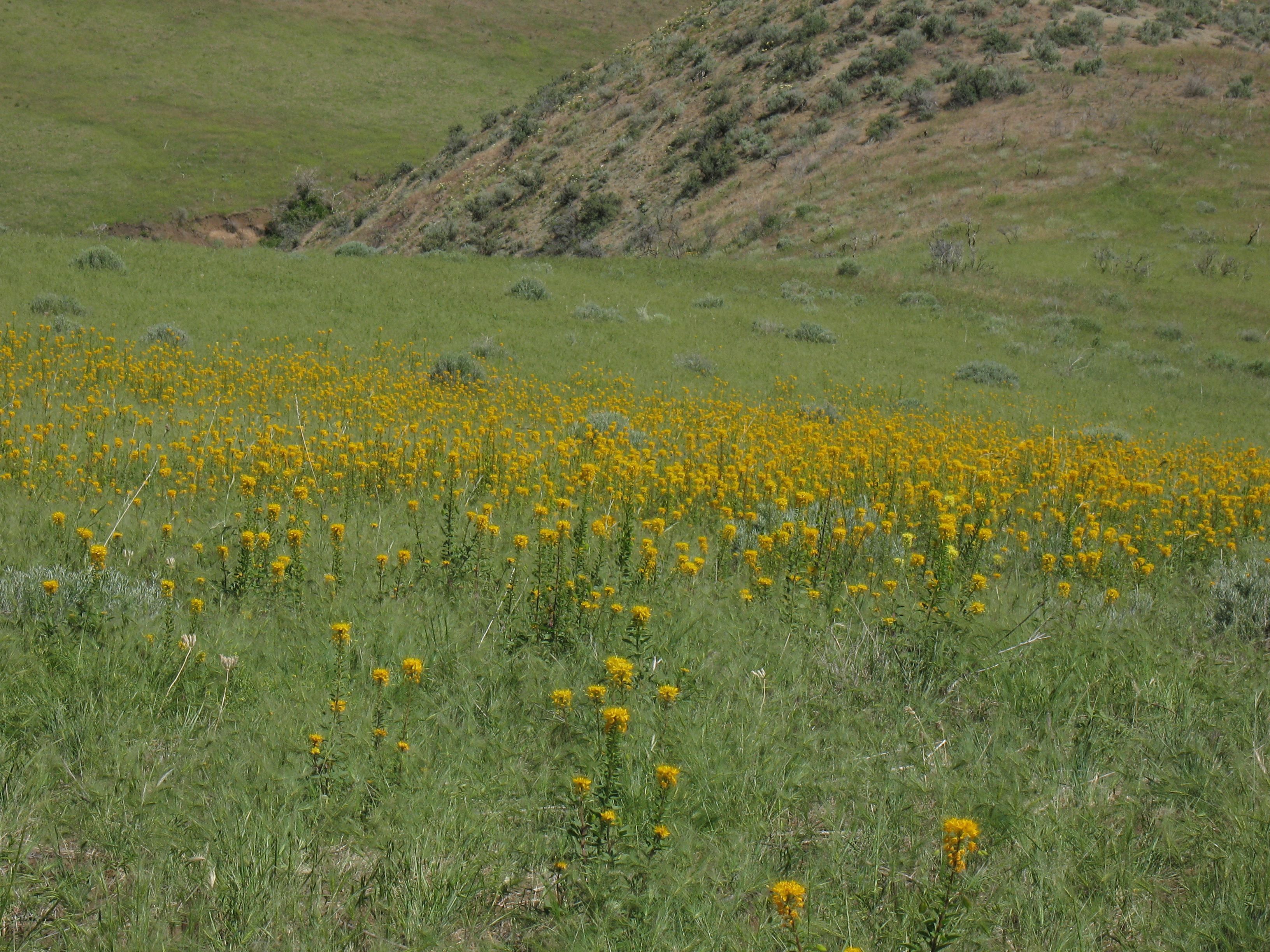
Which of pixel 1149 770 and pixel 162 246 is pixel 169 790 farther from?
pixel 162 246

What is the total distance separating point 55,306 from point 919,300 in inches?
763

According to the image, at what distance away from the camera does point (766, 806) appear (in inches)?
109

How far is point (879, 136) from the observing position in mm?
33594

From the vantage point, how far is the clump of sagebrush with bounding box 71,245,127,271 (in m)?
16.3

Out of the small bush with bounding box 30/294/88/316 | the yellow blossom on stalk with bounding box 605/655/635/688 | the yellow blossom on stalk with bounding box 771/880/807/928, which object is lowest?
the small bush with bounding box 30/294/88/316

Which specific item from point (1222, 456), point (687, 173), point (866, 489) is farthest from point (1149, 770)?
point (687, 173)

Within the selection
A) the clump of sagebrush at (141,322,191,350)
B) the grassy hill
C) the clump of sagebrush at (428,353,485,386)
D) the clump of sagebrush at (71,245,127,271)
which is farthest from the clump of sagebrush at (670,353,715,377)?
the grassy hill

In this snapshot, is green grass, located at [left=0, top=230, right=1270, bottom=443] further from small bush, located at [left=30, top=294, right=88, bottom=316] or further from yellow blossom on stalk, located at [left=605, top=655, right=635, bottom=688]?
yellow blossom on stalk, located at [left=605, top=655, right=635, bottom=688]

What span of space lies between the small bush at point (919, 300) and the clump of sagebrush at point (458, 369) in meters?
14.0

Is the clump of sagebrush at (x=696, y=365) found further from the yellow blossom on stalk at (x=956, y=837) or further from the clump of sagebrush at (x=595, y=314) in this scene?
the yellow blossom on stalk at (x=956, y=837)

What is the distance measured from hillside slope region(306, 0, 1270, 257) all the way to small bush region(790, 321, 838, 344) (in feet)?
36.5

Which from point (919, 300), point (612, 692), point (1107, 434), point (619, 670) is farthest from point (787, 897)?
point (919, 300)

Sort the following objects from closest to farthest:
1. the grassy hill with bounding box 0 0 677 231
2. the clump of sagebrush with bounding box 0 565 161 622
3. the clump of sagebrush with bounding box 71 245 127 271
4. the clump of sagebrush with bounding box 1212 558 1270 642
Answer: the clump of sagebrush with bounding box 0 565 161 622, the clump of sagebrush with bounding box 1212 558 1270 642, the clump of sagebrush with bounding box 71 245 127 271, the grassy hill with bounding box 0 0 677 231

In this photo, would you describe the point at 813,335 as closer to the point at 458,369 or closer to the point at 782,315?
the point at 782,315
